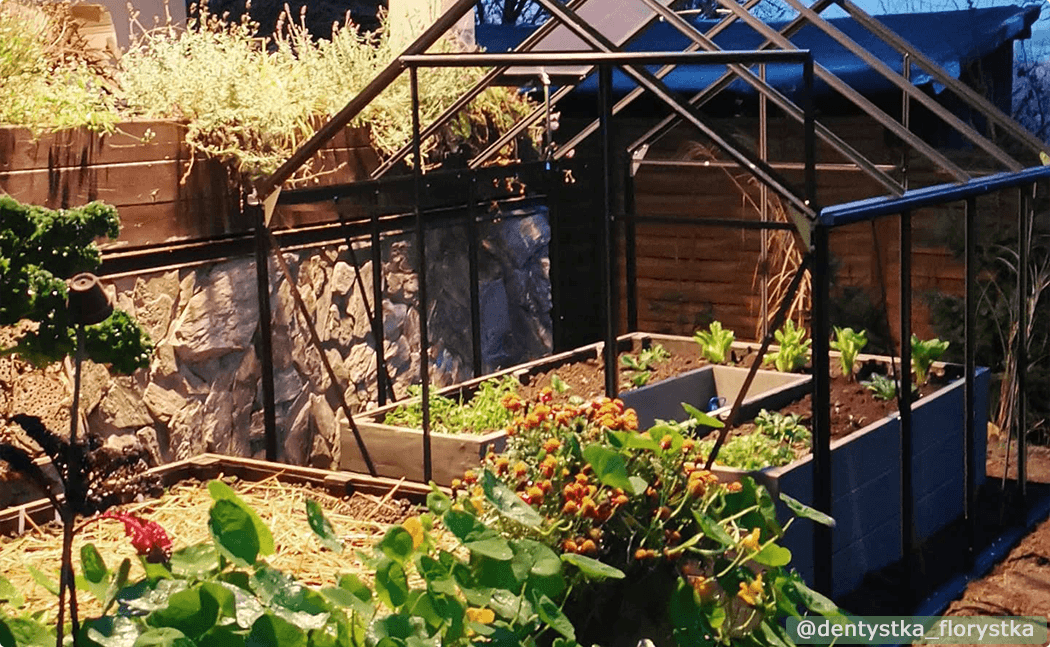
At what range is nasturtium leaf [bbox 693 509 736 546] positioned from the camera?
76.7 inches

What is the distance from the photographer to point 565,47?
19.1ft

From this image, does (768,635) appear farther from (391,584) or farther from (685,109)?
(685,109)

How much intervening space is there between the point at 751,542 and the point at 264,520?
158 cm

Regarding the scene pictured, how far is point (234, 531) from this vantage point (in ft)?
5.45

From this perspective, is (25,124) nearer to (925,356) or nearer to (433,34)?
(433,34)

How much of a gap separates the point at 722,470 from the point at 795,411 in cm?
129

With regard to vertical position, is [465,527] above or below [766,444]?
above

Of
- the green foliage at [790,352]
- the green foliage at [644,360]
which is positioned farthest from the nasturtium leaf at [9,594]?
the green foliage at [790,352]

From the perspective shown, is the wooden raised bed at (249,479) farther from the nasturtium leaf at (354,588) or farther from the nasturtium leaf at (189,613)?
the nasturtium leaf at (189,613)

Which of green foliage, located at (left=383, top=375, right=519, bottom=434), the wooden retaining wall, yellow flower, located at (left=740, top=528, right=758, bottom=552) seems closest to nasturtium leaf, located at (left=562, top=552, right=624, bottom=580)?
yellow flower, located at (left=740, top=528, right=758, bottom=552)

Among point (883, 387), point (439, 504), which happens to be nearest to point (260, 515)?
point (439, 504)

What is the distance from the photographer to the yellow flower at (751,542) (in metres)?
1.98

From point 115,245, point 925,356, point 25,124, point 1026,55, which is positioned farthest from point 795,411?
point 1026,55

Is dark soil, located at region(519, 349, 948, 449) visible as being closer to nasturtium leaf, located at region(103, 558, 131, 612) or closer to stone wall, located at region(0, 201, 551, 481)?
stone wall, located at region(0, 201, 551, 481)
